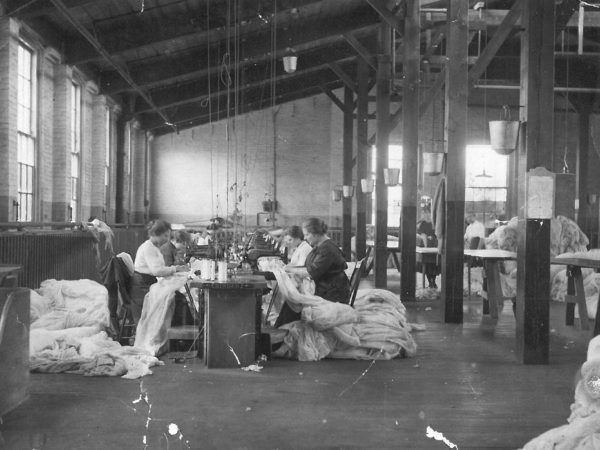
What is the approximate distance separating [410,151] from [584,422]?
9.00 m

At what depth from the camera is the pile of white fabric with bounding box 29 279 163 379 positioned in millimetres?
6086

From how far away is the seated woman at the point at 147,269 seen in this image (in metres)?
7.49

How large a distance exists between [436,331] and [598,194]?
16350 millimetres

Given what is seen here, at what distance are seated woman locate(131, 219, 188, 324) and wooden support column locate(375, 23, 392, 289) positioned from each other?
6.62 meters

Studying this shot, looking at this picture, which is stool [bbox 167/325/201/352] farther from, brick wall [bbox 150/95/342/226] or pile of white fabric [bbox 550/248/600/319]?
brick wall [bbox 150/95/342/226]

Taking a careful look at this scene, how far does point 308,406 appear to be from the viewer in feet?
16.5

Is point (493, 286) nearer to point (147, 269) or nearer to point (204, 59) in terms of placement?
point (147, 269)

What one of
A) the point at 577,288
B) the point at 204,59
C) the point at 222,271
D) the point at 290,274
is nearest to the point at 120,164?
the point at 204,59

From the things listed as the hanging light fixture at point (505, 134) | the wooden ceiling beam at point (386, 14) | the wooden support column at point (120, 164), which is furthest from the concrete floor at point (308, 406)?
the wooden support column at point (120, 164)

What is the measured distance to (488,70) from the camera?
18.5m

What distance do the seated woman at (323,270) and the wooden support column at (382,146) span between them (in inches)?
244

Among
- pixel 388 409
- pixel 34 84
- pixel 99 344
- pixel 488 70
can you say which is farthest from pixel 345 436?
pixel 488 70

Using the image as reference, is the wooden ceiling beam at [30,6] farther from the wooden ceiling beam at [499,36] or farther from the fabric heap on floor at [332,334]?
the fabric heap on floor at [332,334]

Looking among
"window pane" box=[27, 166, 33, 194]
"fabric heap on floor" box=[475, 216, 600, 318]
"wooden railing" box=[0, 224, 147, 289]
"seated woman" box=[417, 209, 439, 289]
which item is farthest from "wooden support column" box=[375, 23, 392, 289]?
"window pane" box=[27, 166, 33, 194]
